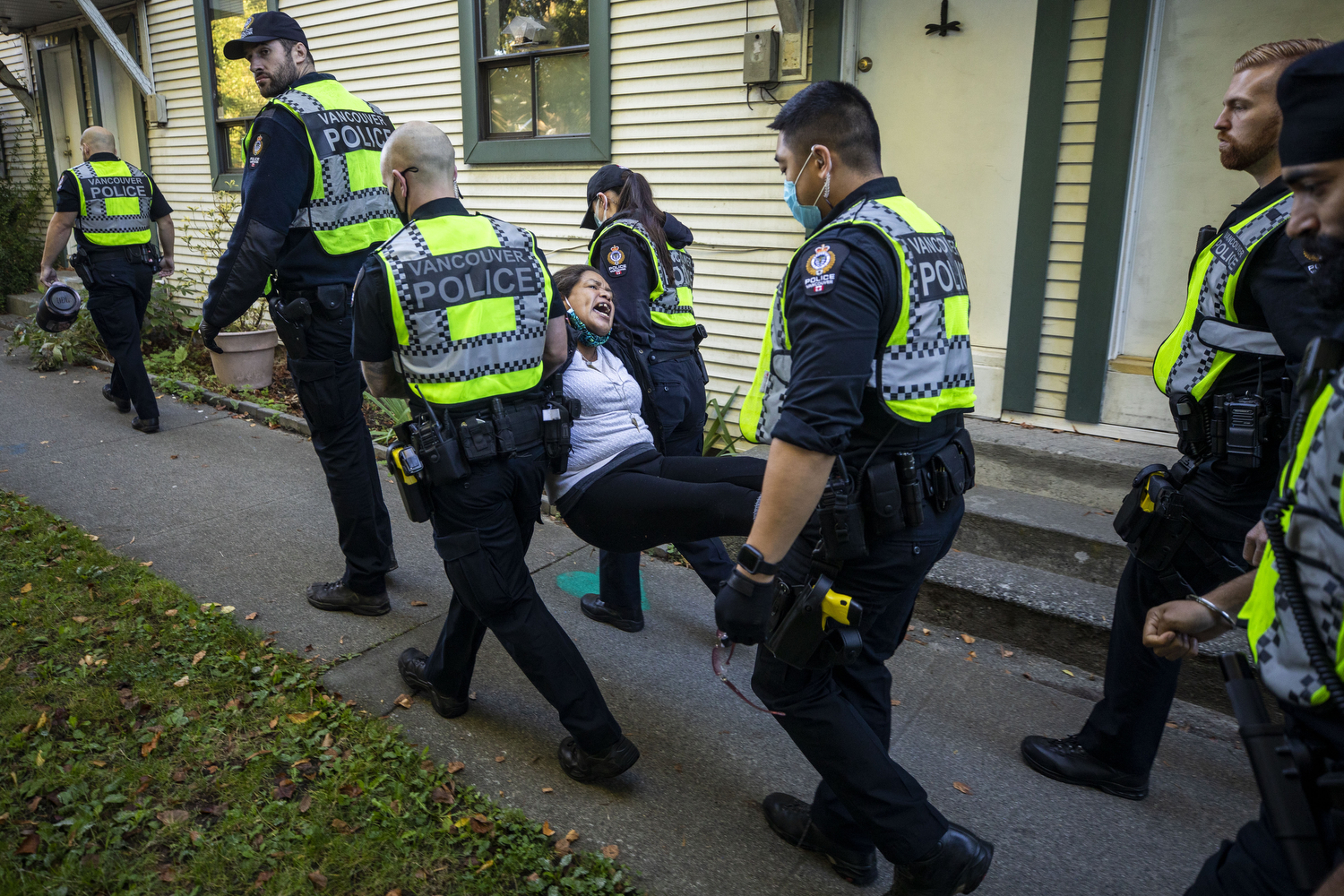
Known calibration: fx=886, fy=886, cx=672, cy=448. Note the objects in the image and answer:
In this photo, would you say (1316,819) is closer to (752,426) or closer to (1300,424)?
(1300,424)

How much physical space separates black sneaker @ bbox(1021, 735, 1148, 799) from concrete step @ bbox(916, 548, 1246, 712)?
2.31 feet

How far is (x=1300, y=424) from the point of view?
4.55 ft

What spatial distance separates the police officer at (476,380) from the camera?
2824mm

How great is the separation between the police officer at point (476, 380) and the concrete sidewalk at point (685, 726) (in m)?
0.30

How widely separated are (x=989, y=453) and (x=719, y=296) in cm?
231

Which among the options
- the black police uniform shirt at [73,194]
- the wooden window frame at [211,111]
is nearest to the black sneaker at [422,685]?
the black police uniform shirt at [73,194]

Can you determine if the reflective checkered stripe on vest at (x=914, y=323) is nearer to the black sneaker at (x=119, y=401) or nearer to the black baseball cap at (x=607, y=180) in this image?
the black baseball cap at (x=607, y=180)

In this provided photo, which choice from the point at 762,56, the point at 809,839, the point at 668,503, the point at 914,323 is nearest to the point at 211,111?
the point at 762,56

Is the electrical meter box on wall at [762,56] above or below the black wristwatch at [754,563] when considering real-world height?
above

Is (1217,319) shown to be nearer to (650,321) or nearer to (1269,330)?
(1269,330)

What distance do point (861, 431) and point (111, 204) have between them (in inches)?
267

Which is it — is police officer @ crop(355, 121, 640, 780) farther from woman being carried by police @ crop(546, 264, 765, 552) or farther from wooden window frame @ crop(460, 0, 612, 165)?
wooden window frame @ crop(460, 0, 612, 165)

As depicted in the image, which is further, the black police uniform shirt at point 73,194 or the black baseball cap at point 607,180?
the black police uniform shirt at point 73,194

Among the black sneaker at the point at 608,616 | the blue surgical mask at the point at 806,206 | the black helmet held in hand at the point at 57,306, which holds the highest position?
the blue surgical mask at the point at 806,206
